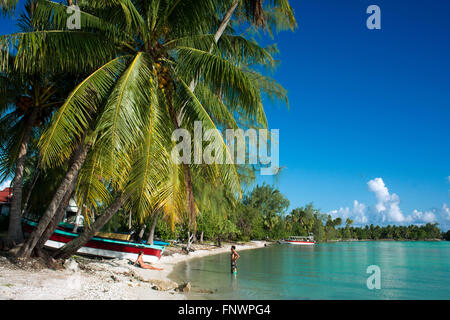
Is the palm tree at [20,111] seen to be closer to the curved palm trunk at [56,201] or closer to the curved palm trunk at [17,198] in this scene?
the curved palm trunk at [17,198]

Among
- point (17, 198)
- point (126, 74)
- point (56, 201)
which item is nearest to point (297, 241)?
point (17, 198)

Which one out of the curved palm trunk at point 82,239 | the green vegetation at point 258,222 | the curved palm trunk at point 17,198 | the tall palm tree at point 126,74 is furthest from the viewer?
the green vegetation at point 258,222

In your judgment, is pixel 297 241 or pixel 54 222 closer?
pixel 54 222

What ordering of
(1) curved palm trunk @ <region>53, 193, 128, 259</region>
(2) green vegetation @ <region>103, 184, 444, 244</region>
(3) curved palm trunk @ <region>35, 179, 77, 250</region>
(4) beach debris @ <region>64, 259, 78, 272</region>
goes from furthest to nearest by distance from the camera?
1. (2) green vegetation @ <region>103, 184, 444, 244</region>
2. (4) beach debris @ <region>64, 259, 78, 272</region>
3. (3) curved palm trunk @ <region>35, 179, 77, 250</region>
4. (1) curved palm trunk @ <region>53, 193, 128, 259</region>

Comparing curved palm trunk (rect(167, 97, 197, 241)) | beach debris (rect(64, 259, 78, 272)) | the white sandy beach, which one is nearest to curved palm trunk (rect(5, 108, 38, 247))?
the white sandy beach

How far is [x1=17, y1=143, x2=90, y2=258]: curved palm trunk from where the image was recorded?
26.6 ft

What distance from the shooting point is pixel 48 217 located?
854cm

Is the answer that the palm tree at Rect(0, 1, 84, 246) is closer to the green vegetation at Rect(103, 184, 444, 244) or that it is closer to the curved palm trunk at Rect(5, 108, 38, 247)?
the curved palm trunk at Rect(5, 108, 38, 247)

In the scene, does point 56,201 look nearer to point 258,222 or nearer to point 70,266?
point 70,266

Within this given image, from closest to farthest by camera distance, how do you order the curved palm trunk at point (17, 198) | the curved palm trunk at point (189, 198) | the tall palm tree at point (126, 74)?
the tall palm tree at point (126, 74) < the curved palm trunk at point (189, 198) < the curved palm trunk at point (17, 198)

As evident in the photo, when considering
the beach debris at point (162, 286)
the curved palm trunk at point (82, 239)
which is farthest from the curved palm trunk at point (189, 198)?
the beach debris at point (162, 286)

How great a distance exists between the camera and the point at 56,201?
8.38 meters

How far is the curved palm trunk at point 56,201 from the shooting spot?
8.11 m
